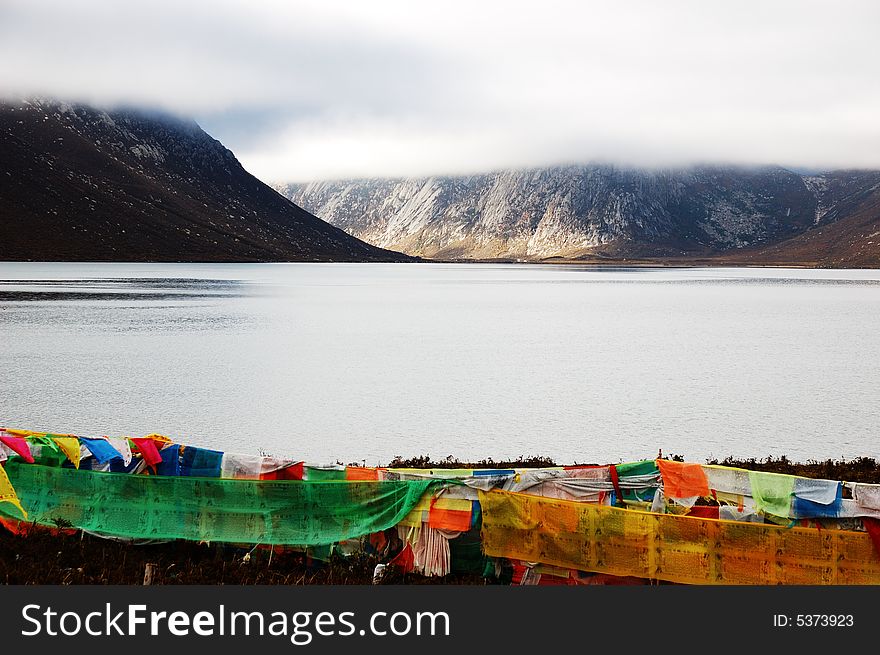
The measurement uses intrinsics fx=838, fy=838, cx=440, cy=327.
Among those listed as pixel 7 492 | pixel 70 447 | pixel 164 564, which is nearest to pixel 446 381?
pixel 70 447

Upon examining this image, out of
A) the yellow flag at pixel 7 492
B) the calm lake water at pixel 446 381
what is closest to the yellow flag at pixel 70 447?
Answer: the yellow flag at pixel 7 492

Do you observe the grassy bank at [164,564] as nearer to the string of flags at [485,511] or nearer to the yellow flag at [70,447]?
the string of flags at [485,511]

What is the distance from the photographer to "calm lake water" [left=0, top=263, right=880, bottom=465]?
27.7m

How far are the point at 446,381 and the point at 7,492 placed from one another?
25.8m

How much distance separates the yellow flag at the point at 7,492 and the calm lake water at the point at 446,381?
9.48m

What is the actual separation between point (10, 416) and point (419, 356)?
A: 82.9ft

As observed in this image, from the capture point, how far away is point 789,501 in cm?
1433

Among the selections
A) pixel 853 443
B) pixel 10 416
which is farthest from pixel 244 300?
pixel 853 443

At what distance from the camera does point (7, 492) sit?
1644 cm

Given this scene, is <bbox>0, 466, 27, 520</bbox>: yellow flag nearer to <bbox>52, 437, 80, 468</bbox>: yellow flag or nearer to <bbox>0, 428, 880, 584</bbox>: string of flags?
<bbox>0, 428, 880, 584</bbox>: string of flags

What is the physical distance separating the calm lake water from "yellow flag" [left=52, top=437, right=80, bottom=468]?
28.9 ft

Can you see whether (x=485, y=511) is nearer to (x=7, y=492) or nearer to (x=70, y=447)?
(x=70, y=447)

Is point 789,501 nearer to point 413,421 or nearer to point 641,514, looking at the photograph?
point 641,514

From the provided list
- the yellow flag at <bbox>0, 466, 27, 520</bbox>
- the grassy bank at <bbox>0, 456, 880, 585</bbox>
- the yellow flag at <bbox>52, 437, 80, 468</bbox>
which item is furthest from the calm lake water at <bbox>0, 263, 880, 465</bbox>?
the grassy bank at <bbox>0, 456, 880, 585</bbox>
